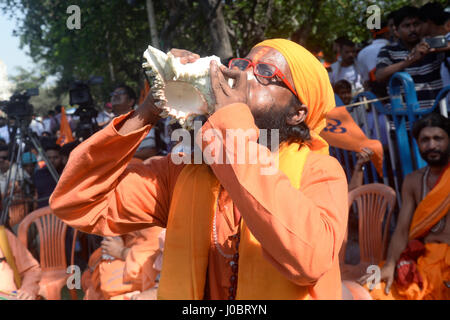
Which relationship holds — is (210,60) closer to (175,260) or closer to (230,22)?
(175,260)

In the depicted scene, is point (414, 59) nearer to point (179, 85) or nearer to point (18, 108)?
point (179, 85)

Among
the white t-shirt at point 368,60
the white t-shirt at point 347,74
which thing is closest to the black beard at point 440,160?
the white t-shirt at point 368,60

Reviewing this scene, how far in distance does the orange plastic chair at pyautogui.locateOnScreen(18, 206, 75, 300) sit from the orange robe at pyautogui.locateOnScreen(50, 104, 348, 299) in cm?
329

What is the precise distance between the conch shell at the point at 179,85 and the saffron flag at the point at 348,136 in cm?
312

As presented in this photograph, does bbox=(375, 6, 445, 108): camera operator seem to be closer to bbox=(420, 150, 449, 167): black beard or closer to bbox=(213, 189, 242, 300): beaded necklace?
bbox=(420, 150, 449, 167): black beard

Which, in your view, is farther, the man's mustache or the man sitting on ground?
the man's mustache

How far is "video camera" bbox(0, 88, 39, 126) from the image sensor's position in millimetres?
5531

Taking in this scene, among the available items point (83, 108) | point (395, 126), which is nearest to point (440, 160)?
point (395, 126)

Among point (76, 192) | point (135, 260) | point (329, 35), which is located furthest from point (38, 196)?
point (329, 35)

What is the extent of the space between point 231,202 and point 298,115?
0.39 meters

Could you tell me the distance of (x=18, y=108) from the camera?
557 centimetres

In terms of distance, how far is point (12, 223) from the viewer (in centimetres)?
605

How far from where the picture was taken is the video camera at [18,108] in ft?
18.1

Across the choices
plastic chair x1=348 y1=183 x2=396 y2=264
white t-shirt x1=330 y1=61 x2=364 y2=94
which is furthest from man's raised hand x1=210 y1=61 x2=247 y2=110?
white t-shirt x1=330 y1=61 x2=364 y2=94
